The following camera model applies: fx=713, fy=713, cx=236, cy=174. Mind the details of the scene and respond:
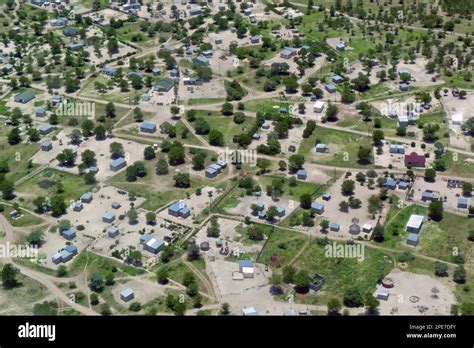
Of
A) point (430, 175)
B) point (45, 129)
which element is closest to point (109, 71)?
point (45, 129)

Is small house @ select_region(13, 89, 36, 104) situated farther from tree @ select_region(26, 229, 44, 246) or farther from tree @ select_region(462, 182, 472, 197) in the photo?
tree @ select_region(462, 182, 472, 197)

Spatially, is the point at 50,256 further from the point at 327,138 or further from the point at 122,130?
the point at 327,138

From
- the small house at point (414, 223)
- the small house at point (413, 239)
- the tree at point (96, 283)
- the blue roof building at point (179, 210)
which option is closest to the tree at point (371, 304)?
the small house at point (413, 239)

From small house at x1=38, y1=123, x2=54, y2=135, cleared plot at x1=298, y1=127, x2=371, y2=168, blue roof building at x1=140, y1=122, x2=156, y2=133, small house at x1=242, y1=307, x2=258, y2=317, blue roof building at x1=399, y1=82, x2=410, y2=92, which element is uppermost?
blue roof building at x1=399, y1=82, x2=410, y2=92

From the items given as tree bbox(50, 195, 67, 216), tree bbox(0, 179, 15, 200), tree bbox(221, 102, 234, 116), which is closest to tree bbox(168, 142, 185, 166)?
tree bbox(221, 102, 234, 116)

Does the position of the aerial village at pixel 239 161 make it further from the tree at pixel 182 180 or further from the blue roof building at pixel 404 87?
the blue roof building at pixel 404 87

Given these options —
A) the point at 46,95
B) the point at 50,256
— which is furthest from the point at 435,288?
the point at 46,95
